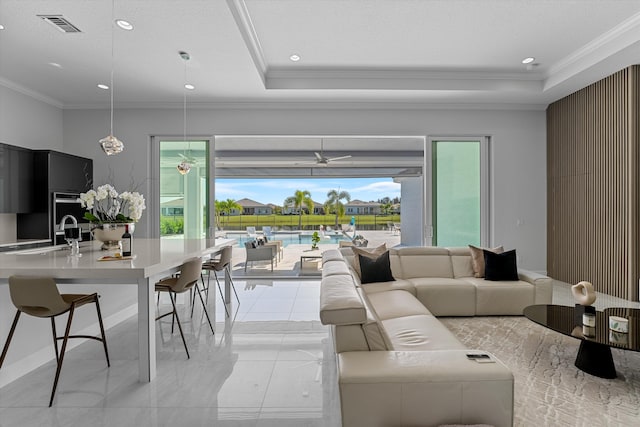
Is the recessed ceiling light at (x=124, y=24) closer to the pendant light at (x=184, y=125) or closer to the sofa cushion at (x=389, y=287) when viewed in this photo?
the pendant light at (x=184, y=125)

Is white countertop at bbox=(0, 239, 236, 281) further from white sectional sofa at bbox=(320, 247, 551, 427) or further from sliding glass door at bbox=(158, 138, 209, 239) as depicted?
sliding glass door at bbox=(158, 138, 209, 239)

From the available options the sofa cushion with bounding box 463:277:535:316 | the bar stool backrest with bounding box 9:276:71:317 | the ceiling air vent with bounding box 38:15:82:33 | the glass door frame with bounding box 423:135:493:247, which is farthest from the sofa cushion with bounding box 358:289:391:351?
the glass door frame with bounding box 423:135:493:247

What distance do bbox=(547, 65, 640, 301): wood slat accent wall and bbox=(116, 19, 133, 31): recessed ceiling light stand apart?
6.07 m

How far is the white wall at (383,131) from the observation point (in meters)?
5.89

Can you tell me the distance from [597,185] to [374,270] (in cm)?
375

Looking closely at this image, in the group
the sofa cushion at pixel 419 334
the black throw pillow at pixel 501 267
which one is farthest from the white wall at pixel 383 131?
the sofa cushion at pixel 419 334

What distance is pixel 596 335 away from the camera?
251 centimetres

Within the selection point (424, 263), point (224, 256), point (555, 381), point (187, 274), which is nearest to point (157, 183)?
point (224, 256)

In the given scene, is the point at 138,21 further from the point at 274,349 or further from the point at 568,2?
the point at 568,2

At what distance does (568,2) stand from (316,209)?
10.4 metres

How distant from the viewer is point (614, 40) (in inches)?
162

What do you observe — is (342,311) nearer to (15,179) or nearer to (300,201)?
(15,179)

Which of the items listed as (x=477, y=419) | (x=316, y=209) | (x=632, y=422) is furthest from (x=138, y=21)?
(x=316, y=209)

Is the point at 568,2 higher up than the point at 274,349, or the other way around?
the point at 568,2
